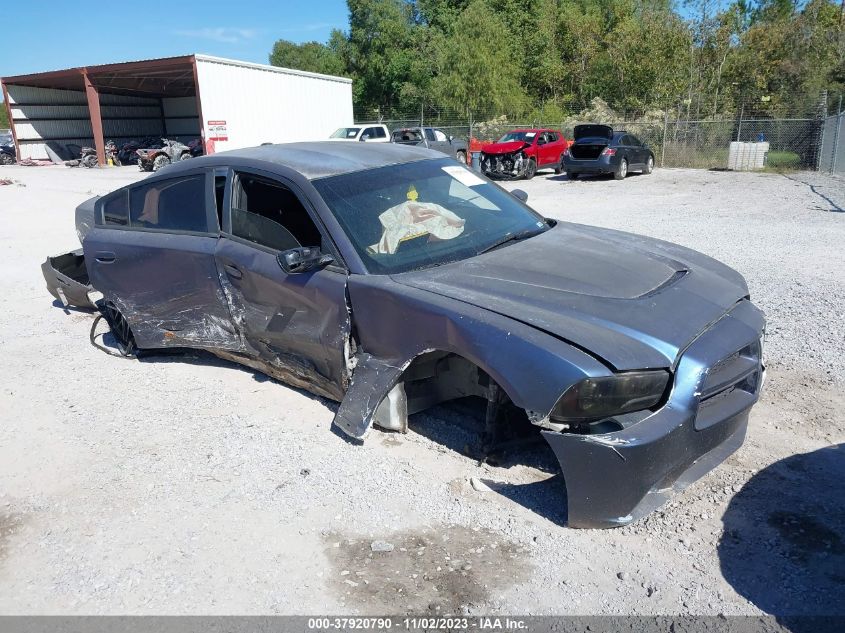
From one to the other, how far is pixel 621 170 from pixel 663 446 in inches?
761

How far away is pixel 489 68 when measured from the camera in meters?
34.7

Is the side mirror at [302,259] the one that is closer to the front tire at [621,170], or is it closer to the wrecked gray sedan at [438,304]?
the wrecked gray sedan at [438,304]

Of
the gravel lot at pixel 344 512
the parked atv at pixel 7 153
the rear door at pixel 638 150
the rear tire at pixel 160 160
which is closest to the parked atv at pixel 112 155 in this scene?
the parked atv at pixel 7 153

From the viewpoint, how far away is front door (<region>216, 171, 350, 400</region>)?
12.3 feet

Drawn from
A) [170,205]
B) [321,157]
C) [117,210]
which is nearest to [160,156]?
[117,210]

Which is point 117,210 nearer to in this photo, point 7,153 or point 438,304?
point 438,304

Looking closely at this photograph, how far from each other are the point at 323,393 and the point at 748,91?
1417 inches

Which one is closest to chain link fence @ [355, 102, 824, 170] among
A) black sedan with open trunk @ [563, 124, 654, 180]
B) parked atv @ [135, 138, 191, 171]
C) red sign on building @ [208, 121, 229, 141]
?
black sedan with open trunk @ [563, 124, 654, 180]

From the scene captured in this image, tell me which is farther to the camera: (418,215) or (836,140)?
(836,140)

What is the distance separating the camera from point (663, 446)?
2.72 metres

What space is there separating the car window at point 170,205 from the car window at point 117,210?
62 millimetres

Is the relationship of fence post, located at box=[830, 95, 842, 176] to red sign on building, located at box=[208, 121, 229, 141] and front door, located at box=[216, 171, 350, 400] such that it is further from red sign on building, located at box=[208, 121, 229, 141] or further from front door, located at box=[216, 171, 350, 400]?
red sign on building, located at box=[208, 121, 229, 141]

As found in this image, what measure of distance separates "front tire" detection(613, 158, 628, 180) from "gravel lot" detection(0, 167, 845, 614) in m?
16.0

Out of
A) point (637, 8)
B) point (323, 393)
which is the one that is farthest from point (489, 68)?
point (323, 393)
